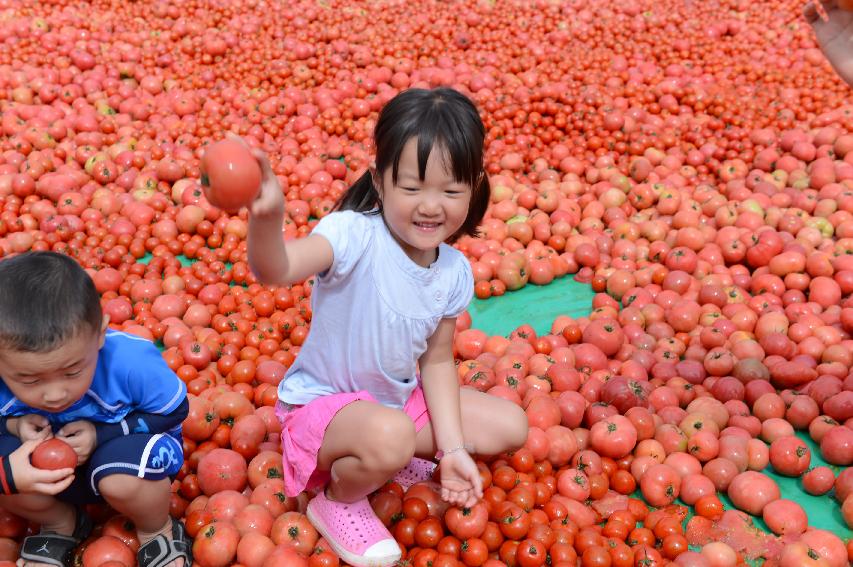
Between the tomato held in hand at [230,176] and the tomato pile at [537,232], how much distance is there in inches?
1.3

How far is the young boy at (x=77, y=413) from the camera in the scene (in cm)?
194

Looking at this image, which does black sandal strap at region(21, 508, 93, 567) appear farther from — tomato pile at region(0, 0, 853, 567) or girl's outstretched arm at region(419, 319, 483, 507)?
girl's outstretched arm at region(419, 319, 483, 507)

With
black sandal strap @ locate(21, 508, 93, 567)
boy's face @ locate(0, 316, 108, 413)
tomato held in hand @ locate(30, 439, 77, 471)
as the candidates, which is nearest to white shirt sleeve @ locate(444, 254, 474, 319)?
boy's face @ locate(0, 316, 108, 413)

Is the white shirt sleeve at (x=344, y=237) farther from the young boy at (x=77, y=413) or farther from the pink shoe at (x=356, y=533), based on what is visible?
the pink shoe at (x=356, y=533)

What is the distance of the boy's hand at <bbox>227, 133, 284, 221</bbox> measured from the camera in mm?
1746

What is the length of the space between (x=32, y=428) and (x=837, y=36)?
3.24 metres

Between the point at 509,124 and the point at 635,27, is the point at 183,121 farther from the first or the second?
the point at 635,27

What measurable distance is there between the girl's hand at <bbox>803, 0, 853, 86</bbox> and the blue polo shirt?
2.73m

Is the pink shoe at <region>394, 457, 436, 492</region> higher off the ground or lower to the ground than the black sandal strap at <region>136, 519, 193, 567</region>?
lower

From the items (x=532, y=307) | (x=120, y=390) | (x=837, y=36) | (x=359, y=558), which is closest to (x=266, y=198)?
(x=120, y=390)

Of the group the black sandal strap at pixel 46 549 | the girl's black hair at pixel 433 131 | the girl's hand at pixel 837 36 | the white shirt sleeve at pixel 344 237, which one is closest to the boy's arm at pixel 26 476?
the black sandal strap at pixel 46 549

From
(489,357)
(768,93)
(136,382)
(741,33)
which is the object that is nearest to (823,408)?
(489,357)

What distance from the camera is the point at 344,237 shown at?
227cm

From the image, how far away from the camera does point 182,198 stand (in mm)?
4738
